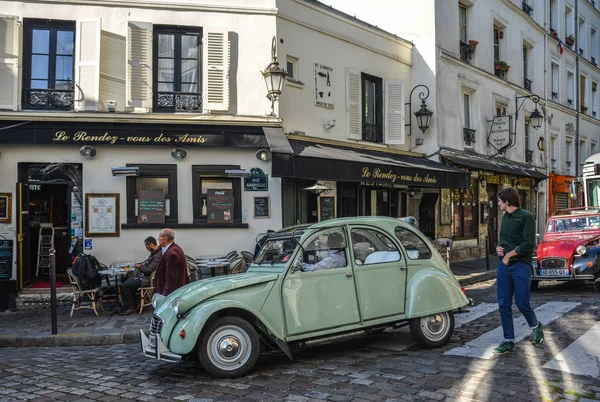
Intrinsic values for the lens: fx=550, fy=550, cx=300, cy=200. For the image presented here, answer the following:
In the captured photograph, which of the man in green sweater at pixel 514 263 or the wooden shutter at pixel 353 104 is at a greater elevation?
the wooden shutter at pixel 353 104

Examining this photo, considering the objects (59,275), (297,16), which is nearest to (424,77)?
(297,16)

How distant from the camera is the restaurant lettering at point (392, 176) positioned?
12.2 metres

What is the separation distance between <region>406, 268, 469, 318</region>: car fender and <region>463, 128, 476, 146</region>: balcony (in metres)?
12.3

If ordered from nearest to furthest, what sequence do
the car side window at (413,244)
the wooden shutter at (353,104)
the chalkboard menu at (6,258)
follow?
the car side window at (413,244) → the chalkboard menu at (6,258) → the wooden shutter at (353,104)

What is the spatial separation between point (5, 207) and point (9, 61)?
9.25ft

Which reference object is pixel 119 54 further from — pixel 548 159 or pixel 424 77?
pixel 548 159

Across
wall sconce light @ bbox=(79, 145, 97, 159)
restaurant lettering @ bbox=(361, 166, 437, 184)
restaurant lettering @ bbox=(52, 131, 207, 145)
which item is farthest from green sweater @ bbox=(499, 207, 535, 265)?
wall sconce light @ bbox=(79, 145, 97, 159)

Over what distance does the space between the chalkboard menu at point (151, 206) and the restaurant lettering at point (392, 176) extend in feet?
14.2

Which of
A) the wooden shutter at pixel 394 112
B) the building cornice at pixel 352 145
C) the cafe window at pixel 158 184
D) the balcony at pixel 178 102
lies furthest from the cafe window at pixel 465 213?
the cafe window at pixel 158 184

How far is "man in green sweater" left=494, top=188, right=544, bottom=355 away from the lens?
19.4 feet

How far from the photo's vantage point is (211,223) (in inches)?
444

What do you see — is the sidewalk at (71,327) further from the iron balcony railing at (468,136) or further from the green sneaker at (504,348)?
the iron balcony railing at (468,136)

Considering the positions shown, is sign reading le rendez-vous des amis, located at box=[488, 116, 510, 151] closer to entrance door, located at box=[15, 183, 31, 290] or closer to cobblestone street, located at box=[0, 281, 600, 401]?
cobblestone street, located at box=[0, 281, 600, 401]

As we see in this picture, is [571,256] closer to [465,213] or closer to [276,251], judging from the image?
[276,251]
